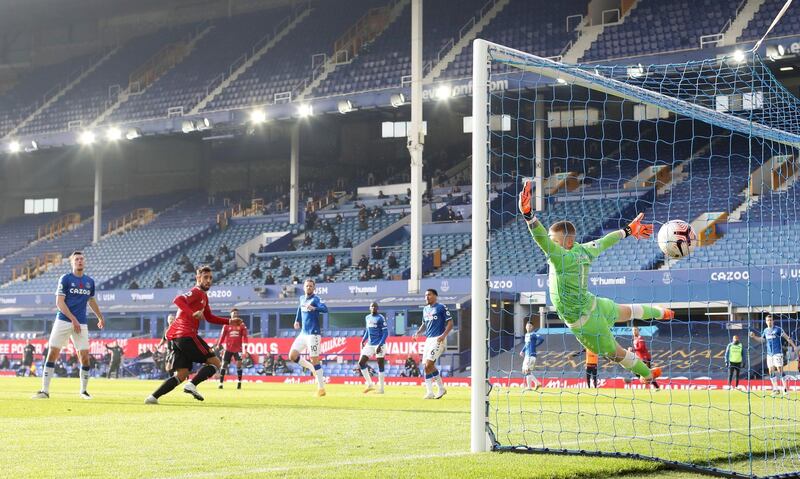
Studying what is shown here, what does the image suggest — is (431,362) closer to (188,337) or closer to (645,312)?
(188,337)

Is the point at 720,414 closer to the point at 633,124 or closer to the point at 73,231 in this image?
the point at 633,124

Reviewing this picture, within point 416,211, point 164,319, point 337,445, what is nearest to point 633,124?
point 416,211

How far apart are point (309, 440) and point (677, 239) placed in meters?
4.21

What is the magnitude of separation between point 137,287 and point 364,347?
22.4m

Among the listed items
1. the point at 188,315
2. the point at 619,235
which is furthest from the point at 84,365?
the point at 619,235

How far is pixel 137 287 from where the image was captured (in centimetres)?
4394

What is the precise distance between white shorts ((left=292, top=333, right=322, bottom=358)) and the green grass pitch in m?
4.02

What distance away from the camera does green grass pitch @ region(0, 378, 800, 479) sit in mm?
7477

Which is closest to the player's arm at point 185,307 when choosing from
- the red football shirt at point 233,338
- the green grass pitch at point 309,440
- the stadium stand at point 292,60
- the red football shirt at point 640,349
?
the green grass pitch at point 309,440

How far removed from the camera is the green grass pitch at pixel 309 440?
7.48 m

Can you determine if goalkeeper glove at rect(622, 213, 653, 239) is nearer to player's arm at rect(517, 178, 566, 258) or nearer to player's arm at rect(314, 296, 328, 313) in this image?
player's arm at rect(517, 178, 566, 258)

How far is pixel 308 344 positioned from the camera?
19.9m

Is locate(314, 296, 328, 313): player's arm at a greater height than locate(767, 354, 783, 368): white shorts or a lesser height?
greater

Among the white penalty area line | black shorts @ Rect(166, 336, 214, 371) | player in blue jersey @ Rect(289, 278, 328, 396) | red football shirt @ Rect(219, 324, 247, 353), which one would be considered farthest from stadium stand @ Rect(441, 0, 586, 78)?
the white penalty area line
